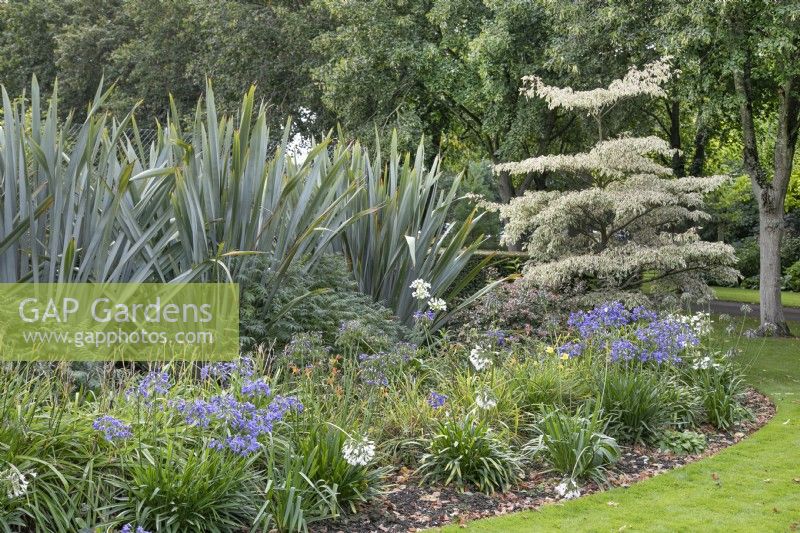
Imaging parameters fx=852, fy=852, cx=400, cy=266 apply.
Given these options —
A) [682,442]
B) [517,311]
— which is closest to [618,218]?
[517,311]

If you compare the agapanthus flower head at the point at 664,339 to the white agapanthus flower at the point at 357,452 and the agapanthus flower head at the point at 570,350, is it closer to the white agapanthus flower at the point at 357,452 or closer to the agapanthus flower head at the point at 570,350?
the agapanthus flower head at the point at 570,350

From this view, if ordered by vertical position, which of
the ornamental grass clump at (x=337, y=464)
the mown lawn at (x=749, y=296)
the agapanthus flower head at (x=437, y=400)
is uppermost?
the agapanthus flower head at (x=437, y=400)

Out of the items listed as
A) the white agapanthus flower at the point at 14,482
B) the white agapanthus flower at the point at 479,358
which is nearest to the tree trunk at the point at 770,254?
the white agapanthus flower at the point at 479,358

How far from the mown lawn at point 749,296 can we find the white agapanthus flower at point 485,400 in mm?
18334

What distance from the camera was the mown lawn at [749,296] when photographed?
22.6 m

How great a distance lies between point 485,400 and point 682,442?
189 centimetres

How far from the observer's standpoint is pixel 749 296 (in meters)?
24.7

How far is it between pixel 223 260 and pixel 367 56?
37.7 ft

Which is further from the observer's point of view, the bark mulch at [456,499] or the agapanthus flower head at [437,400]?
the agapanthus flower head at [437,400]

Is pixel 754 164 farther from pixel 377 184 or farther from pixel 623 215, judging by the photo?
pixel 377 184

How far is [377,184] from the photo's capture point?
8.67 meters

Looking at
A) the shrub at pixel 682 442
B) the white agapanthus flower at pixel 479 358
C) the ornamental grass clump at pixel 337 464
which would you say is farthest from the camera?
the shrub at pixel 682 442

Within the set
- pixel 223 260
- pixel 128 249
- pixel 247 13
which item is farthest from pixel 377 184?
pixel 247 13

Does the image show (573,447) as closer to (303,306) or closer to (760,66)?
(303,306)
